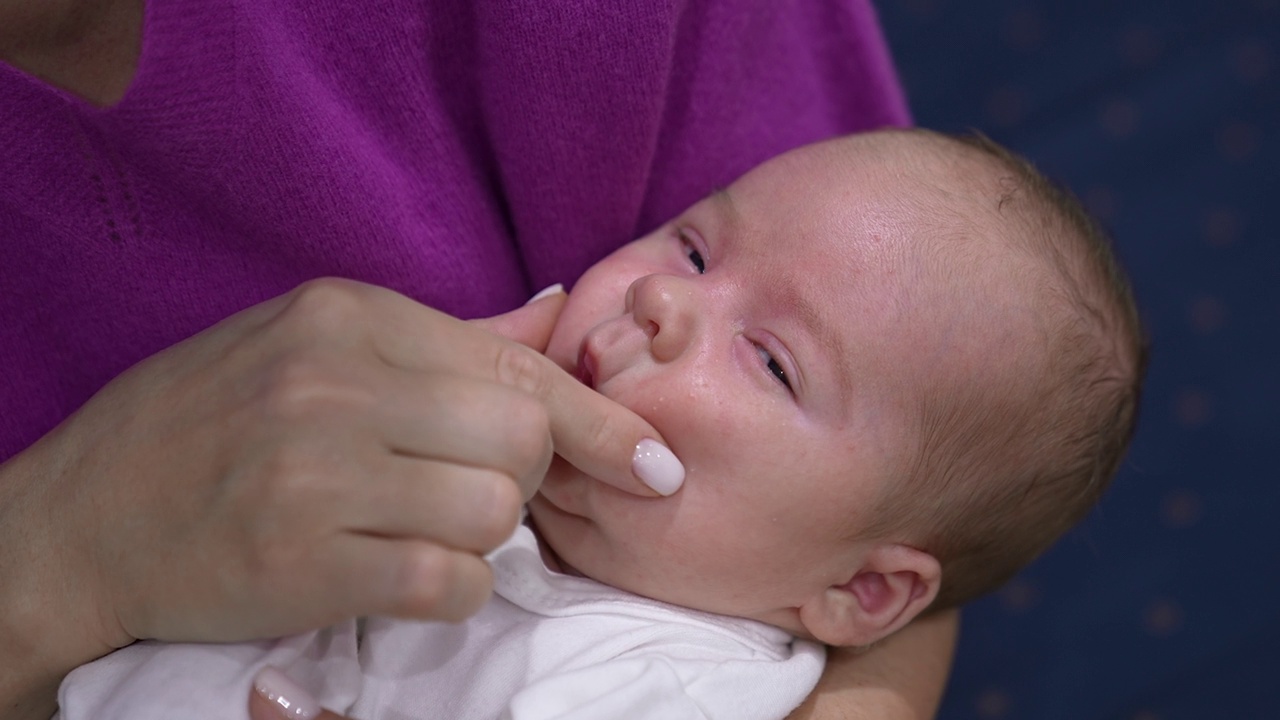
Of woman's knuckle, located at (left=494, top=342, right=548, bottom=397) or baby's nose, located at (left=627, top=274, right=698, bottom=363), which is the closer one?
woman's knuckle, located at (left=494, top=342, right=548, bottom=397)

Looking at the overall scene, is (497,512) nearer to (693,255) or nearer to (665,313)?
(665,313)

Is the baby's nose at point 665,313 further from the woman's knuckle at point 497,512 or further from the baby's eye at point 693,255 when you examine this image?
the woman's knuckle at point 497,512

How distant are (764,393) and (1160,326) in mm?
1272

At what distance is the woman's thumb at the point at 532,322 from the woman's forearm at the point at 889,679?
43 cm

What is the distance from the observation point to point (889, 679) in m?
1.09

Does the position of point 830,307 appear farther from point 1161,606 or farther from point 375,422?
point 1161,606

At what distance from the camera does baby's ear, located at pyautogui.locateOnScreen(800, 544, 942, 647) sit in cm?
100

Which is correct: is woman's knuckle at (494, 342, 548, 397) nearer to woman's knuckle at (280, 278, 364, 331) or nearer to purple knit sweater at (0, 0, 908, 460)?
woman's knuckle at (280, 278, 364, 331)

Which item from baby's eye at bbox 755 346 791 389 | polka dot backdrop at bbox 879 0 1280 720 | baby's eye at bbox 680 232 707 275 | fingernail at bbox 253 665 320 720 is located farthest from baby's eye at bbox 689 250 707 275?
polka dot backdrop at bbox 879 0 1280 720

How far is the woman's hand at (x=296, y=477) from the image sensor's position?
692 millimetres

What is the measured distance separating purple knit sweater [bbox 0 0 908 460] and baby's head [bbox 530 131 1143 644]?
0.12 m

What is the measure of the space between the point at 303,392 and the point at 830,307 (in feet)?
1.47

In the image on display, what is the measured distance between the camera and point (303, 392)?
70 cm

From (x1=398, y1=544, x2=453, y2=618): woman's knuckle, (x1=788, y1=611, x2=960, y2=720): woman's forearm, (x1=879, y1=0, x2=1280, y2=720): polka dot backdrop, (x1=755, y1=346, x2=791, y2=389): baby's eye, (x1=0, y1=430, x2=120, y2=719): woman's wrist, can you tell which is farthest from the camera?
(x1=879, y1=0, x2=1280, y2=720): polka dot backdrop
